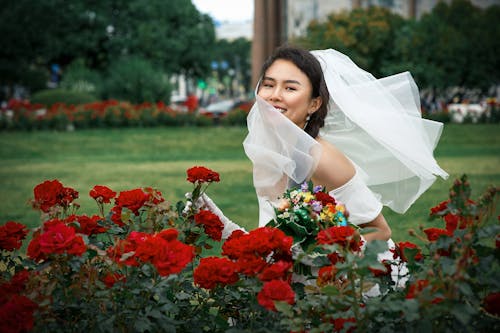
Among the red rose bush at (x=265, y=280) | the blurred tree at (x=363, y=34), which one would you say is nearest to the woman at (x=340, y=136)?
the red rose bush at (x=265, y=280)

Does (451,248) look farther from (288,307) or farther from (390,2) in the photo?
(390,2)

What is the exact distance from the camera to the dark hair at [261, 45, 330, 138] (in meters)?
3.86

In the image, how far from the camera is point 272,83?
3842mm

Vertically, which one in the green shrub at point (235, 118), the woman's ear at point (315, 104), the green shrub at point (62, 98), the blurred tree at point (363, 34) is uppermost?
the woman's ear at point (315, 104)

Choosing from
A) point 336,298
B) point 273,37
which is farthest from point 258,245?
point 273,37

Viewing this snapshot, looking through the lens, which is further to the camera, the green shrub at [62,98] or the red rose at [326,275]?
the green shrub at [62,98]

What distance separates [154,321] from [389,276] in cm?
96

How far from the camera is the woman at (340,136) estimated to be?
3619mm

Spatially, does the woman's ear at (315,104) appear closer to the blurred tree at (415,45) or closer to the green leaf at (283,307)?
the green leaf at (283,307)

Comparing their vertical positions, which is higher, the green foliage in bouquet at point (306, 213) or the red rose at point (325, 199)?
A: the red rose at point (325, 199)

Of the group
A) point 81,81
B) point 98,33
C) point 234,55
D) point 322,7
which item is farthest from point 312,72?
point 234,55

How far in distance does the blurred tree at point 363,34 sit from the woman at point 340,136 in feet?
116

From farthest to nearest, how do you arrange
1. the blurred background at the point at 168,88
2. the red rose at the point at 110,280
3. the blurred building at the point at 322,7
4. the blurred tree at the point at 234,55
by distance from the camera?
the blurred tree at the point at 234,55, the blurred building at the point at 322,7, the blurred background at the point at 168,88, the red rose at the point at 110,280

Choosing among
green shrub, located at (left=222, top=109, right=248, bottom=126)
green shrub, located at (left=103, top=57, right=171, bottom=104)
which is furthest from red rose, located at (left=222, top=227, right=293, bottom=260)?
green shrub, located at (left=103, top=57, right=171, bottom=104)
